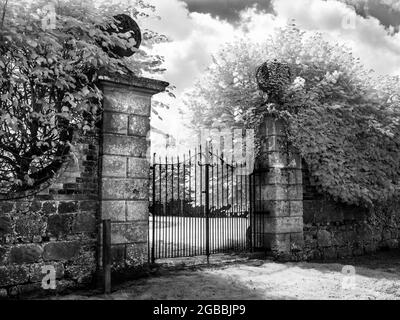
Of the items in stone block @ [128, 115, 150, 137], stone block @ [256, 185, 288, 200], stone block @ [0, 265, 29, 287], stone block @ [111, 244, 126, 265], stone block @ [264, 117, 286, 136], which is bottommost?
stone block @ [0, 265, 29, 287]

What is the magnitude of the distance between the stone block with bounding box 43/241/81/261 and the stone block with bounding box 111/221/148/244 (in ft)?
1.73

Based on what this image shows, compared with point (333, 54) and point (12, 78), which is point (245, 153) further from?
point (12, 78)

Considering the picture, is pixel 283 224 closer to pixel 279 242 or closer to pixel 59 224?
pixel 279 242

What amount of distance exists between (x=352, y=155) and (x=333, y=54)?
2.38m

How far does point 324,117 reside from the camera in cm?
918

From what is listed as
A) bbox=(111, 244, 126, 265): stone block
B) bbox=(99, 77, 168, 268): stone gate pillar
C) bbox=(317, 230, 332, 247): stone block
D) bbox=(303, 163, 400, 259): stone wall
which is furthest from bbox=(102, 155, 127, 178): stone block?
bbox=(317, 230, 332, 247): stone block

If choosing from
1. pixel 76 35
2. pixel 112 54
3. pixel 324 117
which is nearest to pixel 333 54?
pixel 324 117

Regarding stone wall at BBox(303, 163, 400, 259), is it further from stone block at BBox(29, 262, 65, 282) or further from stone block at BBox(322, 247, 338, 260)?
stone block at BBox(29, 262, 65, 282)

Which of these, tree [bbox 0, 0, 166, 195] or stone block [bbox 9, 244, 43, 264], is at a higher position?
tree [bbox 0, 0, 166, 195]

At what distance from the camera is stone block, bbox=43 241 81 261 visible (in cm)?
550

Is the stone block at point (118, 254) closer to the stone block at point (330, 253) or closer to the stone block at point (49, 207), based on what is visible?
the stone block at point (49, 207)

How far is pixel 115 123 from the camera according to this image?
20.1ft

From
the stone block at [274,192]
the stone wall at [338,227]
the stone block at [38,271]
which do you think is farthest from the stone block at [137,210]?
the stone wall at [338,227]
